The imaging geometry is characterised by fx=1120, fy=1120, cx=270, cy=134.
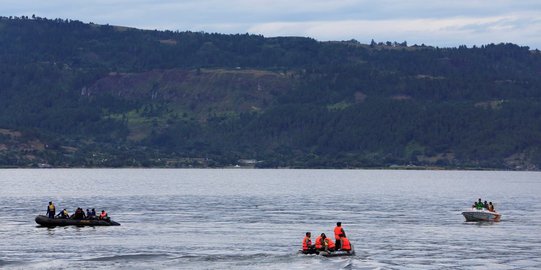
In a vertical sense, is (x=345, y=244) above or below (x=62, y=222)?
above

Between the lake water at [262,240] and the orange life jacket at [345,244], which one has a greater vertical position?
the orange life jacket at [345,244]

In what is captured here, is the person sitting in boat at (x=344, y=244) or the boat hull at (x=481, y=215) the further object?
the boat hull at (x=481, y=215)

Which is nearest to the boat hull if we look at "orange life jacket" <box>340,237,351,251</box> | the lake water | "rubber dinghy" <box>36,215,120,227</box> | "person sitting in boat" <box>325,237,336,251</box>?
the lake water

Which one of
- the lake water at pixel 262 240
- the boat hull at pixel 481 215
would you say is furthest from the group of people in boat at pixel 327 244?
the boat hull at pixel 481 215

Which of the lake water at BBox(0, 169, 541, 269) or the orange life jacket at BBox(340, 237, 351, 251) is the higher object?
the orange life jacket at BBox(340, 237, 351, 251)

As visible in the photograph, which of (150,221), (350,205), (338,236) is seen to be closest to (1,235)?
(150,221)

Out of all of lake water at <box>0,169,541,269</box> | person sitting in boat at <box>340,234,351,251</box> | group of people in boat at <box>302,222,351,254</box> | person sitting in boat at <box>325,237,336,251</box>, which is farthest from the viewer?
person sitting in boat at <box>340,234,351,251</box>

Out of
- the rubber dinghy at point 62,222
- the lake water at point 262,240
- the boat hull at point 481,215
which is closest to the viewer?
the lake water at point 262,240

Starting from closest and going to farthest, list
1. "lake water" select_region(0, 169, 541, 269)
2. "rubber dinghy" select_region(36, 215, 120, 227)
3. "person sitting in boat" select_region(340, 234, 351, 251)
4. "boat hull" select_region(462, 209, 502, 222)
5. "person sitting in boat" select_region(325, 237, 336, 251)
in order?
"lake water" select_region(0, 169, 541, 269) < "person sitting in boat" select_region(325, 237, 336, 251) < "person sitting in boat" select_region(340, 234, 351, 251) < "rubber dinghy" select_region(36, 215, 120, 227) < "boat hull" select_region(462, 209, 502, 222)

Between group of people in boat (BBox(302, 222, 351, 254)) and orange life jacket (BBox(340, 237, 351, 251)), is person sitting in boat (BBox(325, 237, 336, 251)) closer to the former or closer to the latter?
group of people in boat (BBox(302, 222, 351, 254))

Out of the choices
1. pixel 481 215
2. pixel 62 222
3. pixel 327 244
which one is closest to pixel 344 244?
pixel 327 244

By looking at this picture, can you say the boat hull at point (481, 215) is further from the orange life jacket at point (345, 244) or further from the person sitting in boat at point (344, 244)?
the person sitting in boat at point (344, 244)

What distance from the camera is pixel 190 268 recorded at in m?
95.4

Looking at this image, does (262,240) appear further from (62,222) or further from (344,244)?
(62,222)
